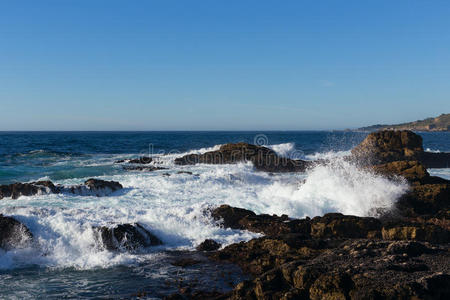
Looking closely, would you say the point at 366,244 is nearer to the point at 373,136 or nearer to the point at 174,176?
the point at 174,176

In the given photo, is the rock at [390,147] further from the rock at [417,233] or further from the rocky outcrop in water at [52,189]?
the rocky outcrop in water at [52,189]

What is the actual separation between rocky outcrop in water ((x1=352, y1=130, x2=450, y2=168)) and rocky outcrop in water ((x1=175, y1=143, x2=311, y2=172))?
486 centimetres

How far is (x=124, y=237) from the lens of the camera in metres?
9.37

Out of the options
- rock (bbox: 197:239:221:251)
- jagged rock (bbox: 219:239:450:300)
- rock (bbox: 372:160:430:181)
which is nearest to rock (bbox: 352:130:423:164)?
rock (bbox: 372:160:430:181)

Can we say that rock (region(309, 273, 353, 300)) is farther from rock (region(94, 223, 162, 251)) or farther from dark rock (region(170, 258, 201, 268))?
rock (region(94, 223, 162, 251))

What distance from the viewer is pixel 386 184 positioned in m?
13.7

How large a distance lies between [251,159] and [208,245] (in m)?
18.6

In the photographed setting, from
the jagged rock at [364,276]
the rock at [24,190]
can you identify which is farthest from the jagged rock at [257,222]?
the rock at [24,190]

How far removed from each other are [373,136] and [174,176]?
57.7 ft

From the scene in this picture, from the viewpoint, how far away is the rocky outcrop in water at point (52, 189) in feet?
50.6

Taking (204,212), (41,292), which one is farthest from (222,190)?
(41,292)

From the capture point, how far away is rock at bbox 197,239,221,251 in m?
9.39

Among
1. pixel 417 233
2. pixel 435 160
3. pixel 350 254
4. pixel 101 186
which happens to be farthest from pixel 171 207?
pixel 435 160

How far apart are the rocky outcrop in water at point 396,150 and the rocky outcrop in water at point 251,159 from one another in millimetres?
4862
